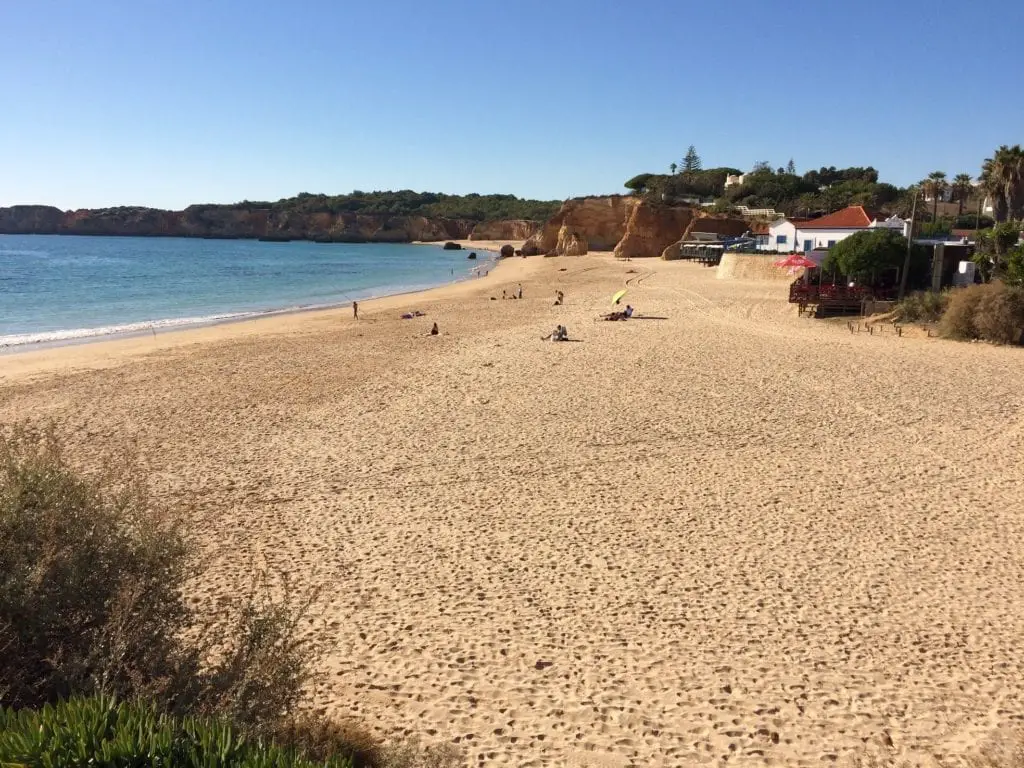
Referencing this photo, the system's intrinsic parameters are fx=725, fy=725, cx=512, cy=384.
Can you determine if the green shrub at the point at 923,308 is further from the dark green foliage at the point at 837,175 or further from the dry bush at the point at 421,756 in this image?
the dark green foliage at the point at 837,175

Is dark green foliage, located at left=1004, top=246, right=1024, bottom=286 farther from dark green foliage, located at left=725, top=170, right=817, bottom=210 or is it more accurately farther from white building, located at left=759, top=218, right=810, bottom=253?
dark green foliage, located at left=725, top=170, right=817, bottom=210

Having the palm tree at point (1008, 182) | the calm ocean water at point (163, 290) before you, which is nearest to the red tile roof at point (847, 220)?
the palm tree at point (1008, 182)

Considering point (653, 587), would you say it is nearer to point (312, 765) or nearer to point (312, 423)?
point (312, 765)

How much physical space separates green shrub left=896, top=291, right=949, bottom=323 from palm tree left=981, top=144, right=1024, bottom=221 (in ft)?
60.0

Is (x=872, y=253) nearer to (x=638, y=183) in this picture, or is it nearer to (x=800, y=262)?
(x=800, y=262)

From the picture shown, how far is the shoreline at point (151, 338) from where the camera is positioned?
20.0m

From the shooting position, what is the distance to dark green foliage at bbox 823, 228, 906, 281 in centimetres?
2388

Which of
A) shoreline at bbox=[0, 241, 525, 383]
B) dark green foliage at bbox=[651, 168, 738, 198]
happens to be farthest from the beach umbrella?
dark green foliage at bbox=[651, 168, 738, 198]

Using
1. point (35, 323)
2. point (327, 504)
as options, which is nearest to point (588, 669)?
point (327, 504)

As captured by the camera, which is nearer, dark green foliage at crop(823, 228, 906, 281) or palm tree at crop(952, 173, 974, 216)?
dark green foliage at crop(823, 228, 906, 281)

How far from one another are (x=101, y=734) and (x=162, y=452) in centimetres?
916

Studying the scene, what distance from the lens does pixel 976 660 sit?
599 centimetres

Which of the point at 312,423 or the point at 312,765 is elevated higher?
the point at 312,765

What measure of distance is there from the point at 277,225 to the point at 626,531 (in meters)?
146
